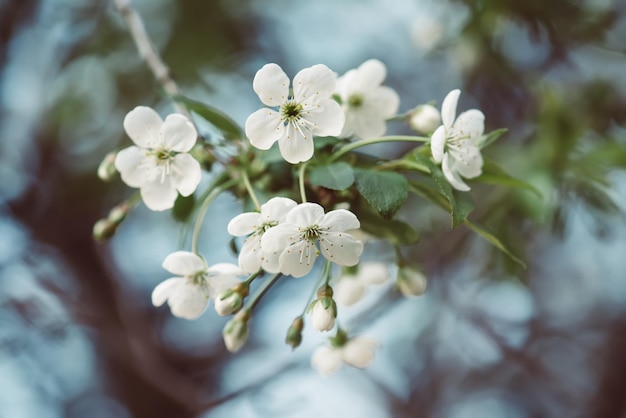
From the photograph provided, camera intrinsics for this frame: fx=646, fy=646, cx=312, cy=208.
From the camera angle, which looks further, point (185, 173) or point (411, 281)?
point (411, 281)

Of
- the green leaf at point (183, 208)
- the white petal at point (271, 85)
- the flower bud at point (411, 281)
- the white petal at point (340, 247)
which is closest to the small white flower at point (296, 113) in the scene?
the white petal at point (271, 85)

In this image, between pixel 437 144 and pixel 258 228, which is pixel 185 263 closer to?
pixel 258 228

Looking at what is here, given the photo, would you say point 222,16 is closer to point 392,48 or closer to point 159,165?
point 392,48

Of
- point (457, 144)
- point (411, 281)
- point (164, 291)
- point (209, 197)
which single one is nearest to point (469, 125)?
point (457, 144)

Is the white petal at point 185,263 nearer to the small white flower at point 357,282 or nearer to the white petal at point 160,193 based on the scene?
the white petal at point 160,193

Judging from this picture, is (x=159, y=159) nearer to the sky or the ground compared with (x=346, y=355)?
nearer to the sky

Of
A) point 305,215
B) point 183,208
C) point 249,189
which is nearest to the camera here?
point 305,215
